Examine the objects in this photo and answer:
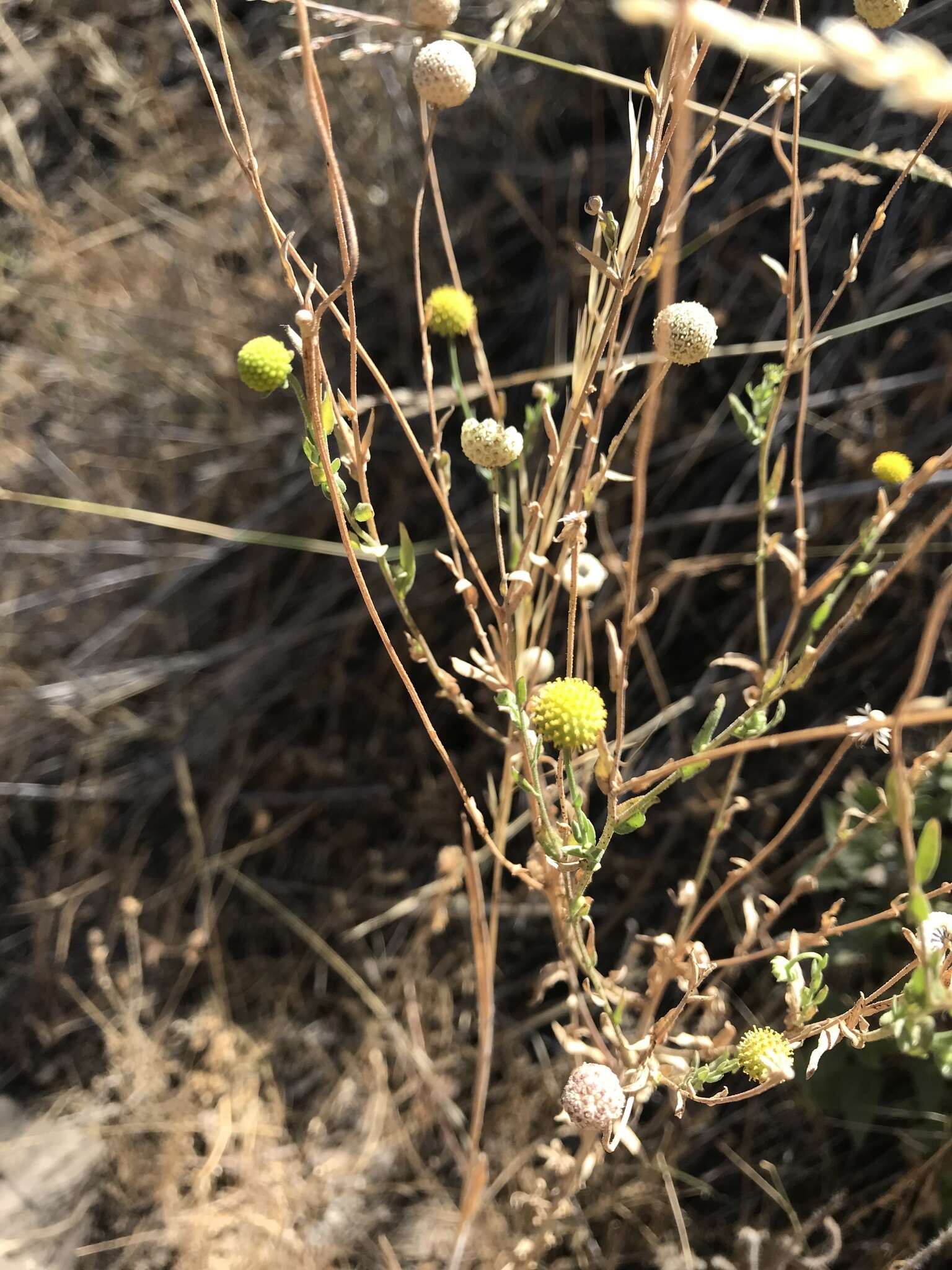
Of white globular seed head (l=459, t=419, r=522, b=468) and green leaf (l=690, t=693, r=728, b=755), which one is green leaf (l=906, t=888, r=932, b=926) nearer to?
green leaf (l=690, t=693, r=728, b=755)

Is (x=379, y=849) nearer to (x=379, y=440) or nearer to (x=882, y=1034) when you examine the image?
(x=379, y=440)

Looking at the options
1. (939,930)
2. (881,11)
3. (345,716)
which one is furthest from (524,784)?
(345,716)

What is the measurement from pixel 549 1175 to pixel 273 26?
237cm

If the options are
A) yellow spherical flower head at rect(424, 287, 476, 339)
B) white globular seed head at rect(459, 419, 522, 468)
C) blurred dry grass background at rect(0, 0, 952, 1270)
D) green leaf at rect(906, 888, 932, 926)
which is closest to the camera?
green leaf at rect(906, 888, 932, 926)

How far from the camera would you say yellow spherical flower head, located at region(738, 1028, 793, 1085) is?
62 centimetres

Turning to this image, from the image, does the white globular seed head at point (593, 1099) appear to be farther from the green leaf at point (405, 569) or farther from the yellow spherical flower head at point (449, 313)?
the yellow spherical flower head at point (449, 313)

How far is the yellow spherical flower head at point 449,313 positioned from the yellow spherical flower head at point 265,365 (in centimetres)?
16

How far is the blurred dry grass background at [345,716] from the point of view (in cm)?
125

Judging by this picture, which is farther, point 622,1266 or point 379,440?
A: point 379,440

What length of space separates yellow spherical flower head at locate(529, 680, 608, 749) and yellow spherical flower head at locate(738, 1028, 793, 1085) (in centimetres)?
25

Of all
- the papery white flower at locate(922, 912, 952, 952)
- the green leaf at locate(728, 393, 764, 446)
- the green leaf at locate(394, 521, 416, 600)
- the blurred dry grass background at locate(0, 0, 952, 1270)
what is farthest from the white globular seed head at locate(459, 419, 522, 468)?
the blurred dry grass background at locate(0, 0, 952, 1270)

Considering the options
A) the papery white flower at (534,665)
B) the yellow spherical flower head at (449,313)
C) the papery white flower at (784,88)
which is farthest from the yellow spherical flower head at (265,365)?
the papery white flower at (784,88)

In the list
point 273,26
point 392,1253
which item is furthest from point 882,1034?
point 273,26

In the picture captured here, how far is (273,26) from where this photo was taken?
6.69ft
